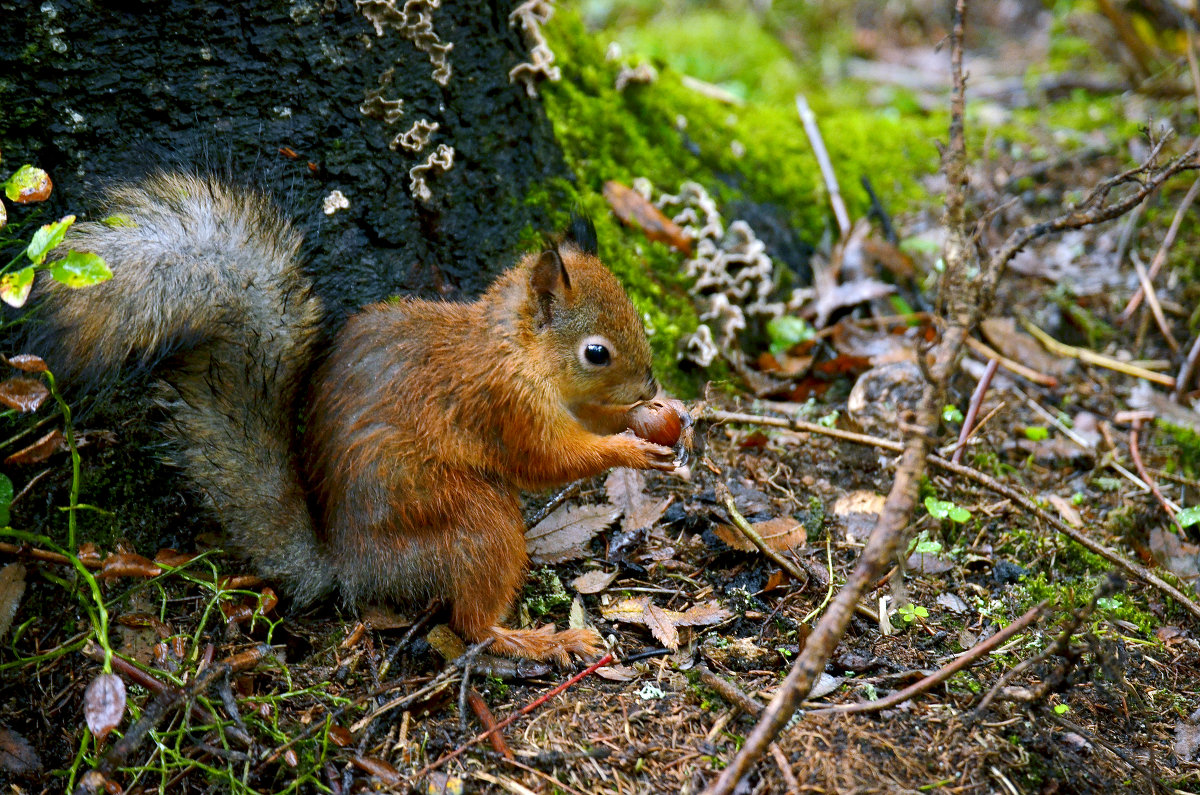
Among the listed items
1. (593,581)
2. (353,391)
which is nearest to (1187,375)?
(593,581)

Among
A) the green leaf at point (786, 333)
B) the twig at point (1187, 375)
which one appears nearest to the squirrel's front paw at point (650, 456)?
the green leaf at point (786, 333)

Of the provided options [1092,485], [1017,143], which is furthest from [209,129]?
[1017,143]

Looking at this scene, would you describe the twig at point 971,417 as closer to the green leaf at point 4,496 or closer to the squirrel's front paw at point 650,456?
the squirrel's front paw at point 650,456

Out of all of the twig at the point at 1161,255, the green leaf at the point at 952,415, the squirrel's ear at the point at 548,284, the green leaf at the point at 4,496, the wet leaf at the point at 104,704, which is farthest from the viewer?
the twig at the point at 1161,255

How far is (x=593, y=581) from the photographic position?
108 inches

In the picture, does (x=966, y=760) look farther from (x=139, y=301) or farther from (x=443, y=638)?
(x=139, y=301)

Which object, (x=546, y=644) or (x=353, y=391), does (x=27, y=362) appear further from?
(x=546, y=644)

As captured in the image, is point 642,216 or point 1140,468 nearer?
point 1140,468

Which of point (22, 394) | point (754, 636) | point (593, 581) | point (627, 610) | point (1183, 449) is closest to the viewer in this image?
point (22, 394)

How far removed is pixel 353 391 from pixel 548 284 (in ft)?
2.15

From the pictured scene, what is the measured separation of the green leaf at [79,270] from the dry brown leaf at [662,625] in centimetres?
162

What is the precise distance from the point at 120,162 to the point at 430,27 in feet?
3.58

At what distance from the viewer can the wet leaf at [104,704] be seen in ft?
5.91

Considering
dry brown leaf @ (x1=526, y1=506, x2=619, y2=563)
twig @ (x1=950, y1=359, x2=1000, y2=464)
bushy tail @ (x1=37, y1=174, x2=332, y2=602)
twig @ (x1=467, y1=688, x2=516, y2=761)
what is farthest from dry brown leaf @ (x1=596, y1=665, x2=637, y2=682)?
twig @ (x1=950, y1=359, x2=1000, y2=464)
